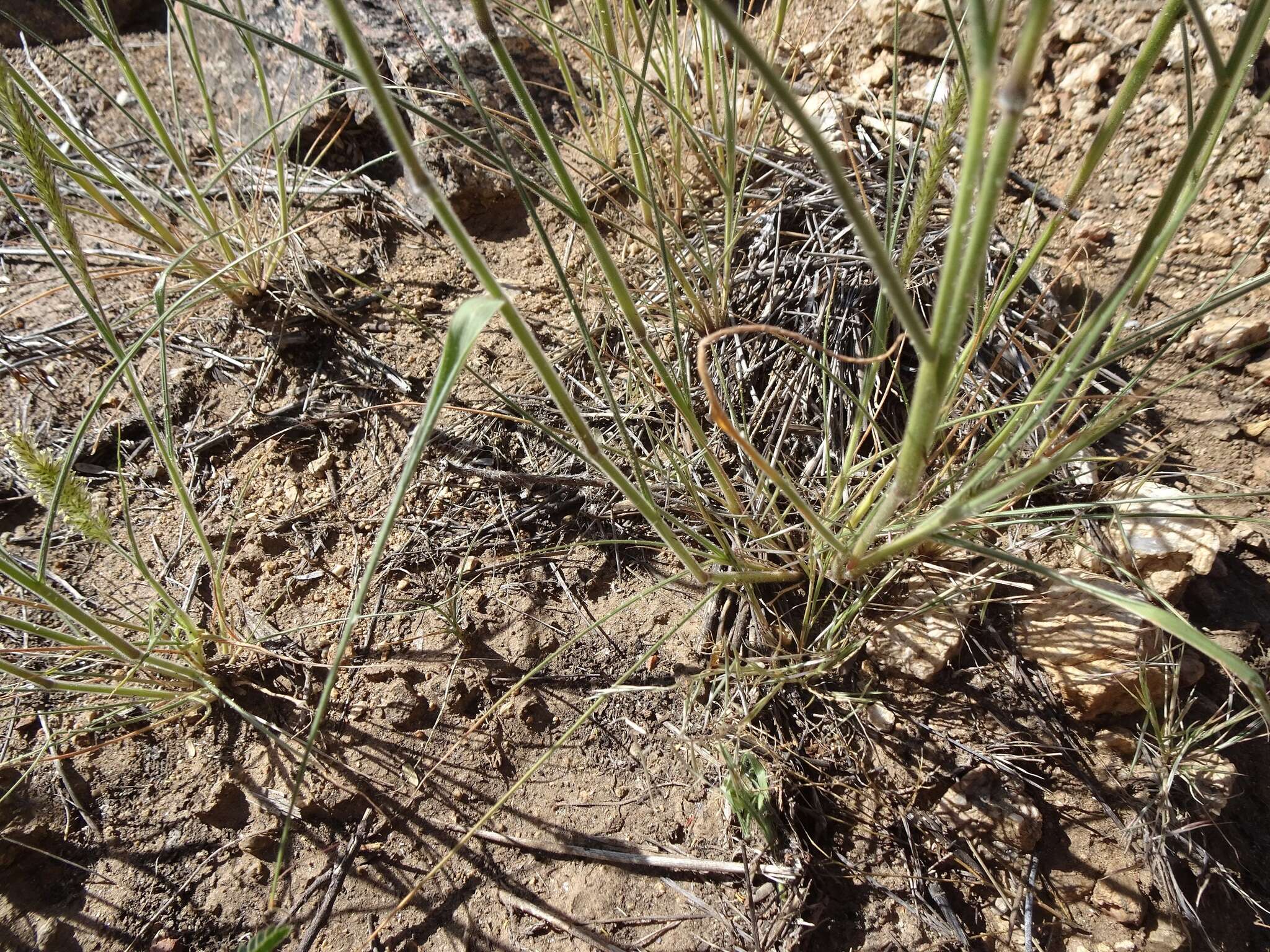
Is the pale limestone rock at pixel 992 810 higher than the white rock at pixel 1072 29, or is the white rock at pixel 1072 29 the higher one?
the white rock at pixel 1072 29

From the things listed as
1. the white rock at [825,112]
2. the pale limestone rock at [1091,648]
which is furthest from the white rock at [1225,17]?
the pale limestone rock at [1091,648]

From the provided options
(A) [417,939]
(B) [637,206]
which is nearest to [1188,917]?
(A) [417,939]

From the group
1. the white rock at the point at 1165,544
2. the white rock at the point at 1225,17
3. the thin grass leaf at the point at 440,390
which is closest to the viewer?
the thin grass leaf at the point at 440,390

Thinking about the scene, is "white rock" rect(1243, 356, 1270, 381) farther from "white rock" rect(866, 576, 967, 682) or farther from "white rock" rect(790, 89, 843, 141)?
"white rock" rect(790, 89, 843, 141)

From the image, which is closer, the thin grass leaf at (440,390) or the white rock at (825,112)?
the thin grass leaf at (440,390)

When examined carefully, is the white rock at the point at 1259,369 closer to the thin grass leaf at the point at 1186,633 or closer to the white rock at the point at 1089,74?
the white rock at the point at 1089,74

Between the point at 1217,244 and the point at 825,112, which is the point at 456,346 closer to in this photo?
the point at 825,112
